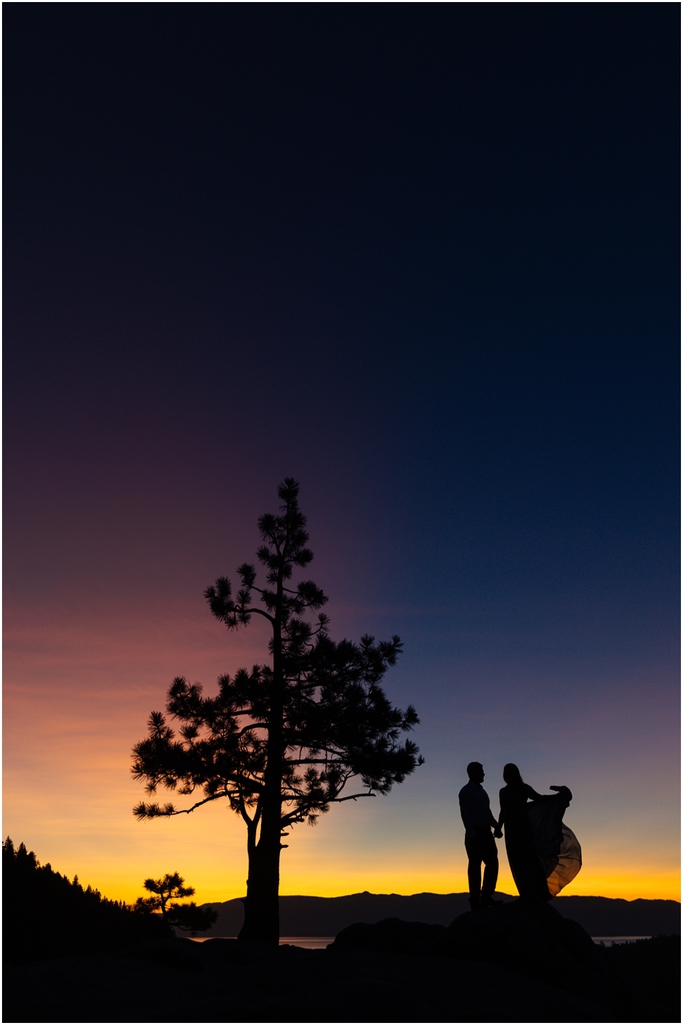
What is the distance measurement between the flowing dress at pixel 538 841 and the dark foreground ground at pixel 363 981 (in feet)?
1.40

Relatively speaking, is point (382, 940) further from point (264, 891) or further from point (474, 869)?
point (264, 891)

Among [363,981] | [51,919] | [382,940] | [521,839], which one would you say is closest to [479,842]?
[521,839]

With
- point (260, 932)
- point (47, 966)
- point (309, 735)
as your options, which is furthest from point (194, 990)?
point (309, 735)

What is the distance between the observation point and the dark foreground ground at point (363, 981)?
6957 millimetres

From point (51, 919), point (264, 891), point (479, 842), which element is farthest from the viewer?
point (264, 891)

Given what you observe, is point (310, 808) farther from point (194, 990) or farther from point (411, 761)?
point (194, 990)

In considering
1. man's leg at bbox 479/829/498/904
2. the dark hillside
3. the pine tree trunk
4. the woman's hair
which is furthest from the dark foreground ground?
Result: the pine tree trunk

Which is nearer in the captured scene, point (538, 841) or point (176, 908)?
point (538, 841)

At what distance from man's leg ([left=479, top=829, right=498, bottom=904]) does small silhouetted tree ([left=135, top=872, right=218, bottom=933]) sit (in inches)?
518

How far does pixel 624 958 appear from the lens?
1168 inches

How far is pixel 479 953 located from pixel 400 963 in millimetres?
2632

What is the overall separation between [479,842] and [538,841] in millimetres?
972

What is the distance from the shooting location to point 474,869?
12.1 meters

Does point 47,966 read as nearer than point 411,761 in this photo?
Yes
